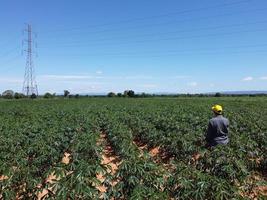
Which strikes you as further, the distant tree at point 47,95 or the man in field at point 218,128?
the distant tree at point 47,95

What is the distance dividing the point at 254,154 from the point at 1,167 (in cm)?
616

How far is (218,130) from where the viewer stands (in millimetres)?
8977

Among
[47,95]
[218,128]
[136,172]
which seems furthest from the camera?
[47,95]

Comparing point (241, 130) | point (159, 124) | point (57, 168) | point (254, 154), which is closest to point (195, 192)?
point (57, 168)

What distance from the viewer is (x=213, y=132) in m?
9.05

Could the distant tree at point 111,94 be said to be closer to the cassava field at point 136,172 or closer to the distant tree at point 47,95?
the distant tree at point 47,95

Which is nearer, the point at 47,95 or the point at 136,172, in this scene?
the point at 136,172

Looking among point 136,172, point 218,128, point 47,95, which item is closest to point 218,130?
point 218,128

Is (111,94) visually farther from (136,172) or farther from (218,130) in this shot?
(136,172)

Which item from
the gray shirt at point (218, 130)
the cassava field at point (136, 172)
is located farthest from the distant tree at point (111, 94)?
the gray shirt at point (218, 130)

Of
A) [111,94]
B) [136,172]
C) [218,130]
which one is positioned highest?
[111,94]

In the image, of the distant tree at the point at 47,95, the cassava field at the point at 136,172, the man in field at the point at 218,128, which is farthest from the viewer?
the distant tree at the point at 47,95

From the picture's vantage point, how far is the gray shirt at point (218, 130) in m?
8.95

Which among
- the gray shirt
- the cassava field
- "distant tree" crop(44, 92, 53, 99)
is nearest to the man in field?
the gray shirt
